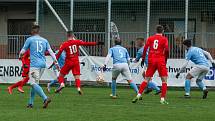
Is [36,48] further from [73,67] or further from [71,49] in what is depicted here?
[73,67]


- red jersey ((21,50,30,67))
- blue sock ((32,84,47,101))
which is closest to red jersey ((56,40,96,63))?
red jersey ((21,50,30,67))

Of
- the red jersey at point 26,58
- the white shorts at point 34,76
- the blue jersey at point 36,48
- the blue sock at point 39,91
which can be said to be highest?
the blue jersey at point 36,48

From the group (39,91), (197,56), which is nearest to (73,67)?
(197,56)

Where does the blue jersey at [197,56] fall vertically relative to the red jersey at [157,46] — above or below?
below

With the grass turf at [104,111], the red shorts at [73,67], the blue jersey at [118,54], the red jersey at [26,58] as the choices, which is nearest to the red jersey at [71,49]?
the red shorts at [73,67]

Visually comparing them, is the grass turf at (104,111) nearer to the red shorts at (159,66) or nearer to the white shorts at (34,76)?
the white shorts at (34,76)

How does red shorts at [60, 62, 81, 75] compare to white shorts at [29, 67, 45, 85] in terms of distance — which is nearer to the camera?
white shorts at [29, 67, 45, 85]

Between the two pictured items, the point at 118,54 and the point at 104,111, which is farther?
the point at 118,54

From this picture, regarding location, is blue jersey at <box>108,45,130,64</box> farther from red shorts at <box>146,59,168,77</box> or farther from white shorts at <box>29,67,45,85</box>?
white shorts at <box>29,67,45,85</box>

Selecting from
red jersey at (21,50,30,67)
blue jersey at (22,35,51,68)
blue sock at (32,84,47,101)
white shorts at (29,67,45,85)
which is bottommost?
blue sock at (32,84,47,101)

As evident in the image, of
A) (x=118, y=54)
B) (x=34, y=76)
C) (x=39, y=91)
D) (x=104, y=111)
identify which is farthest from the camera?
(x=118, y=54)

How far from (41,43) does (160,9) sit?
1740 centimetres

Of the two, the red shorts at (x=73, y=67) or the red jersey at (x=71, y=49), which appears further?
the red shorts at (x=73, y=67)

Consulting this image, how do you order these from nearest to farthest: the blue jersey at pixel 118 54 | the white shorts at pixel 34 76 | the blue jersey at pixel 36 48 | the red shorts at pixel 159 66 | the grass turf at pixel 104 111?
1. the grass turf at pixel 104 111
2. the white shorts at pixel 34 76
3. the blue jersey at pixel 36 48
4. the red shorts at pixel 159 66
5. the blue jersey at pixel 118 54
